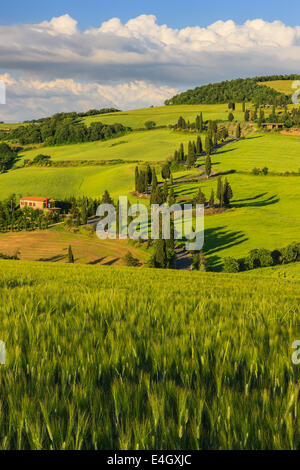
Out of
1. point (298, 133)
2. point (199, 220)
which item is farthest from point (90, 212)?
point (298, 133)

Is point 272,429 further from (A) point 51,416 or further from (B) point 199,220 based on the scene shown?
(B) point 199,220

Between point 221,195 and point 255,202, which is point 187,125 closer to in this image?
point 255,202

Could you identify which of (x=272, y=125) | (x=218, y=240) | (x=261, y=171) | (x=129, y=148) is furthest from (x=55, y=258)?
(x=272, y=125)

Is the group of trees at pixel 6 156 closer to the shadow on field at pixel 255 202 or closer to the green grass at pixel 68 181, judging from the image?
the green grass at pixel 68 181

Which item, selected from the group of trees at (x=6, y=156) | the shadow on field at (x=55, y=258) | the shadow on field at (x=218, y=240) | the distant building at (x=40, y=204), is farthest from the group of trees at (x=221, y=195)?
the group of trees at (x=6, y=156)

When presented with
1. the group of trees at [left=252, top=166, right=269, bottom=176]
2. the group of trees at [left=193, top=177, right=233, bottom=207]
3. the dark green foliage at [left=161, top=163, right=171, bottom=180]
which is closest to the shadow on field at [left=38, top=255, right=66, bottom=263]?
the group of trees at [left=193, top=177, right=233, bottom=207]
